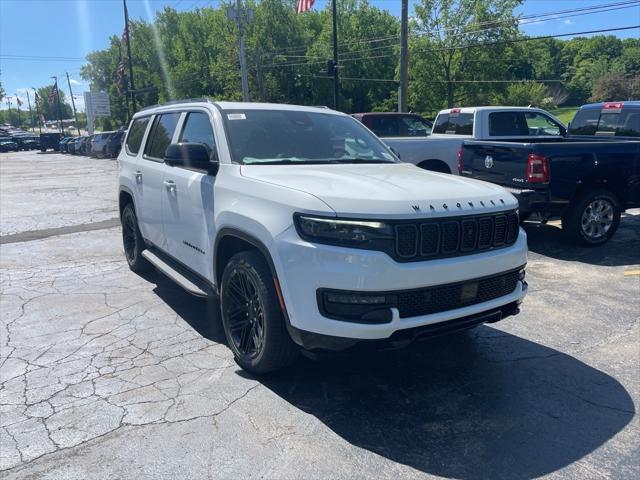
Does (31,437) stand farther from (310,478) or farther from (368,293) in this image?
(368,293)

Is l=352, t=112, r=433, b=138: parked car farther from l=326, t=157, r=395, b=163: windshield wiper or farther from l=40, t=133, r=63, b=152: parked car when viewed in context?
l=40, t=133, r=63, b=152: parked car

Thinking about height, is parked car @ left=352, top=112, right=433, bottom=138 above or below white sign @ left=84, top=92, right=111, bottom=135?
below

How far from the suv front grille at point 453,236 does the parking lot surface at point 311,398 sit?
1.00 meters

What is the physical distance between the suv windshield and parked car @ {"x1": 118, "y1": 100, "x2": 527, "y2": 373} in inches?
0.5

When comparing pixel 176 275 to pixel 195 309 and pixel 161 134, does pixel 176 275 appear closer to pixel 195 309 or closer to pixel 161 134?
pixel 195 309

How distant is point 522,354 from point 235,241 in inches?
95.3

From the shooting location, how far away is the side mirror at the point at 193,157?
13.1ft

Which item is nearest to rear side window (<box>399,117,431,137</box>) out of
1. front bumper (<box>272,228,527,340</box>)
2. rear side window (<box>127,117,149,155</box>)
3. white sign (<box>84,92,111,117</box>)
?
rear side window (<box>127,117,149,155</box>)

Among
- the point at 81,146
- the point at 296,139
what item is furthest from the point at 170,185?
the point at 81,146

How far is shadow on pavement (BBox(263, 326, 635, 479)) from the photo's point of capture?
291 centimetres

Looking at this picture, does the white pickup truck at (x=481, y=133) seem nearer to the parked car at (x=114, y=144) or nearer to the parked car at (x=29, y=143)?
the parked car at (x=114, y=144)

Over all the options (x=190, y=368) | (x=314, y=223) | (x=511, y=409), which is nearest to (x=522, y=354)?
(x=511, y=409)

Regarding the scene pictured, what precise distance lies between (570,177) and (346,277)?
17.5 feet

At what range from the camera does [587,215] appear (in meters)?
7.43
